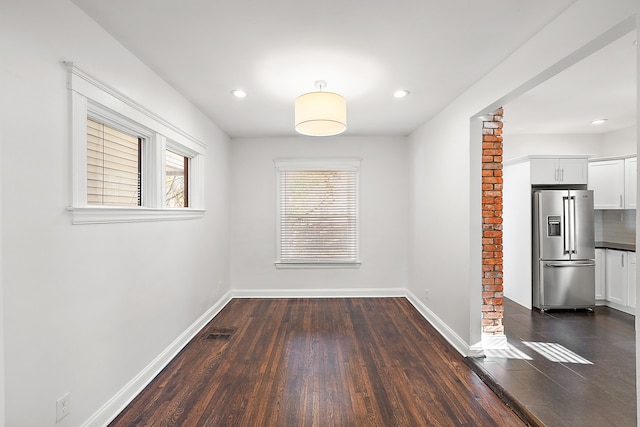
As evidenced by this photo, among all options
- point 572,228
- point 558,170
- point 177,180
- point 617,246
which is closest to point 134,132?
point 177,180

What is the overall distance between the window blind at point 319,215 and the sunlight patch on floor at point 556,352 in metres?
2.73

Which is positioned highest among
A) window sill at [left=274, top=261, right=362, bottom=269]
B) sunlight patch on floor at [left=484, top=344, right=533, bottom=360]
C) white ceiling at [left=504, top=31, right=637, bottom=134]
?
white ceiling at [left=504, top=31, right=637, bottom=134]

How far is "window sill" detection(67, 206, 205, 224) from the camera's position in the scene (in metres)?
1.99

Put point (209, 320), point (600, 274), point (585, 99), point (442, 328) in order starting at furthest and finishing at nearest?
point (600, 274), point (209, 320), point (442, 328), point (585, 99)

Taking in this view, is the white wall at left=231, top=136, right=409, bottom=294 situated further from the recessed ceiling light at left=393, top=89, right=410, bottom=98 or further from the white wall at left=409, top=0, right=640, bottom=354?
the recessed ceiling light at left=393, top=89, right=410, bottom=98

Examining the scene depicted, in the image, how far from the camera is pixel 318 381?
2.79m

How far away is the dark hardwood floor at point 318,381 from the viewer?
231cm

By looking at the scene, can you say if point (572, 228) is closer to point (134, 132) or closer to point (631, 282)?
point (631, 282)

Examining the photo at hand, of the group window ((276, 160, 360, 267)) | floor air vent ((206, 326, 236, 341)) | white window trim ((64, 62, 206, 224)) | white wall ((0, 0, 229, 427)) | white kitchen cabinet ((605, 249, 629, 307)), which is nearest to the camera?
white wall ((0, 0, 229, 427))

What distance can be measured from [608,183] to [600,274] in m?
1.34

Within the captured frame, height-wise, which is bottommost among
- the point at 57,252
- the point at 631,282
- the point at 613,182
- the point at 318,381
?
the point at 318,381

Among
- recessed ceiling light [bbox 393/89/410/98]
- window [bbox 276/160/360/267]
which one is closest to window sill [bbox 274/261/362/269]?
window [bbox 276/160/360/267]

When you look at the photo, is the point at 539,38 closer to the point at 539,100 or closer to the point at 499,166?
the point at 499,166

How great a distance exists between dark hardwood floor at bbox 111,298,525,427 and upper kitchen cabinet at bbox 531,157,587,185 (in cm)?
268
